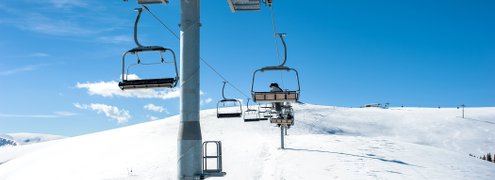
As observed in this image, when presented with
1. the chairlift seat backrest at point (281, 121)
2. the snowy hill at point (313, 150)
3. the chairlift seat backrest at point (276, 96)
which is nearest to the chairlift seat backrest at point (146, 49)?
the chairlift seat backrest at point (276, 96)

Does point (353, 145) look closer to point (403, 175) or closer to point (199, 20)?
point (403, 175)

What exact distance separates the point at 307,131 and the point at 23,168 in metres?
34.9

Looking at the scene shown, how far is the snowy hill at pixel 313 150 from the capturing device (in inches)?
1179

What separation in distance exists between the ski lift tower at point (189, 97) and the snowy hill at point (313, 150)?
1516 centimetres

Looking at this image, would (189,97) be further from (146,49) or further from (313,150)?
(313,150)

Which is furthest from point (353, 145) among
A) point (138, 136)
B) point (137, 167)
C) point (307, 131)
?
point (138, 136)

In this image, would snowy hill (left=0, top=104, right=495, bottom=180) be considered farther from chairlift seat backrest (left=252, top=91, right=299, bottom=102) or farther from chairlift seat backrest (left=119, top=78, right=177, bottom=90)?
chairlift seat backrest (left=119, top=78, right=177, bottom=90)

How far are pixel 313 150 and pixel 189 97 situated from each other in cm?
2718

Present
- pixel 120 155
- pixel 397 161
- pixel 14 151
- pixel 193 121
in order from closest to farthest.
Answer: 1. pixel 193 121
2. pixel 397 161
3. pixel 120 155
4. pixel 14 151

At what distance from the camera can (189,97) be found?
39.0 ft

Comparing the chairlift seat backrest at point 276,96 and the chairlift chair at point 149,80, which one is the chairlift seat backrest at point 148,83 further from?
the chairlift seat backrest at point 276,96

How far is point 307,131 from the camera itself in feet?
210

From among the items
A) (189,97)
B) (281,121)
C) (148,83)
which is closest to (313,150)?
(281,121)

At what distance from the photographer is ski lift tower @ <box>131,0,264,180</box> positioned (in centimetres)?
1188
